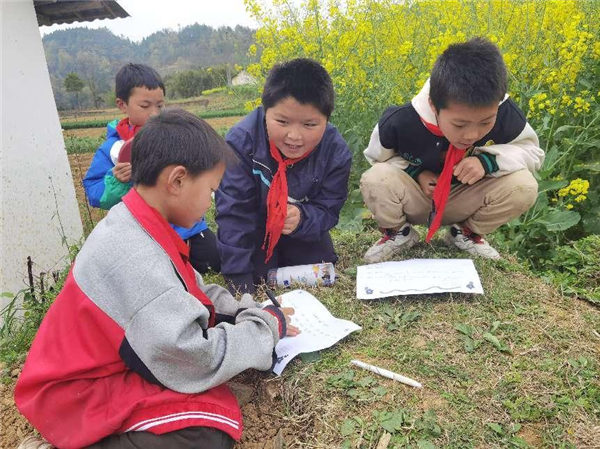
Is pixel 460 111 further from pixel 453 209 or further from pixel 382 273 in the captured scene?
pixel 382 273

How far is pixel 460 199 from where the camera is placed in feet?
8.70

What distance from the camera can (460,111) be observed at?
7.09 ft

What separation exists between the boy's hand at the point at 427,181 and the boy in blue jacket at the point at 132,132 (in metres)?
1.35

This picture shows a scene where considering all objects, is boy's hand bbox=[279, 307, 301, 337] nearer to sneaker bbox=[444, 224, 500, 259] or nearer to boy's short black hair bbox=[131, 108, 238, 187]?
boy's short black hair bbox=[131, 108, 238, 187]

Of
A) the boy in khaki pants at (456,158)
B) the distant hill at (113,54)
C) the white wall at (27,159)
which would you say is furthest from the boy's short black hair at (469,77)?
the white wall at (27,159)

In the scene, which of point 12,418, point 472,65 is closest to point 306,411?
point 12,418

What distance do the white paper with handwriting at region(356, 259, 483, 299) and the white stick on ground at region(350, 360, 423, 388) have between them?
1.58 feet

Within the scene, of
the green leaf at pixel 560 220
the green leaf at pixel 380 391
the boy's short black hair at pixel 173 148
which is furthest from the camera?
the green leaf at pixel 560 220

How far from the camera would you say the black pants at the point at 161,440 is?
4.49 feet

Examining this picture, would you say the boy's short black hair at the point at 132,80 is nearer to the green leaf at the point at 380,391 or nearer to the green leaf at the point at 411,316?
the green leaf at the point at 411,316

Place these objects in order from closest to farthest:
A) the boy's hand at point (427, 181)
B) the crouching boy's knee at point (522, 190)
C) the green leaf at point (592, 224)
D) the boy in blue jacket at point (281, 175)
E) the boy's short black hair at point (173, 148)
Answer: the boy's short black hair at point (173, 148)
the boy in blue jacket at point (281, 175)
the crouching boy's knee at point (522, 190)
the boy's hand at point (427, 181)
the green leaf at point (592, 224)

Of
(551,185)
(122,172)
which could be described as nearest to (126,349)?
(122,172)

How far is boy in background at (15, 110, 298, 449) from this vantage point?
1305 millimetres

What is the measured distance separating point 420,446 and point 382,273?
1071 mm
